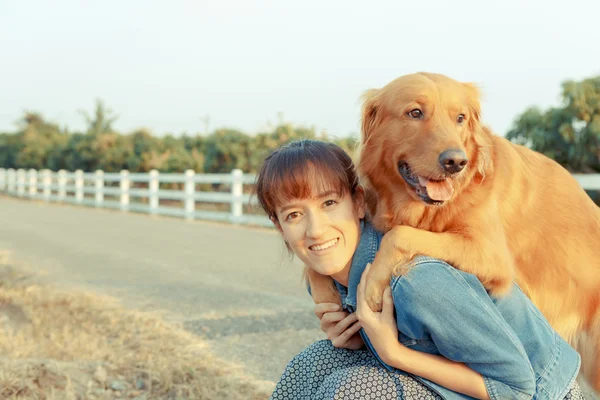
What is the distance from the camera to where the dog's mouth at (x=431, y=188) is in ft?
8.46

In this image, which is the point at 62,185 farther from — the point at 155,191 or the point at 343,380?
the point at 343,380

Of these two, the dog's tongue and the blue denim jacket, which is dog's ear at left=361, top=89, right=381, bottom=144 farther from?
the blue denim jacket

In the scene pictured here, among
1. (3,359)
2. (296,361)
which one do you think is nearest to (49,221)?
(3,359)

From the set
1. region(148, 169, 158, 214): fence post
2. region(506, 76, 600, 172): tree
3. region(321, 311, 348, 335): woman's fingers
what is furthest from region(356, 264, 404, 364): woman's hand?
region(148, 169, 158, 214): fence post

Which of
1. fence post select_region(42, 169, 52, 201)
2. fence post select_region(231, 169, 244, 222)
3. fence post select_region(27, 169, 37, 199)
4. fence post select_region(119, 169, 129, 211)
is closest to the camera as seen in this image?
fence post select_region(231, 169, 244, 222)

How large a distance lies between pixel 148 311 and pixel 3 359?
1909mm

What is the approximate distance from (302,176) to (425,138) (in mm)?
537

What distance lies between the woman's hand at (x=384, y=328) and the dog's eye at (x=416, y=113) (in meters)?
0.80

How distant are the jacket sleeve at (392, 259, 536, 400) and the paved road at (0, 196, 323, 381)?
1118 mm

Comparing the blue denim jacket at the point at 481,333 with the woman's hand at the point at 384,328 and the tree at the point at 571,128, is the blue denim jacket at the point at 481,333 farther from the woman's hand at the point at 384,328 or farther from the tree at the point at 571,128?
the tree at the point at 571,128

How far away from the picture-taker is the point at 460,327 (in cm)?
201

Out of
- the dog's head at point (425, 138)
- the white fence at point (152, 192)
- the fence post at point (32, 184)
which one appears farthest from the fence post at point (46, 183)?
the dog's head at point (425, 138)

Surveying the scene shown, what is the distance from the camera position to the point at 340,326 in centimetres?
257

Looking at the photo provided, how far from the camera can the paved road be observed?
492cm
